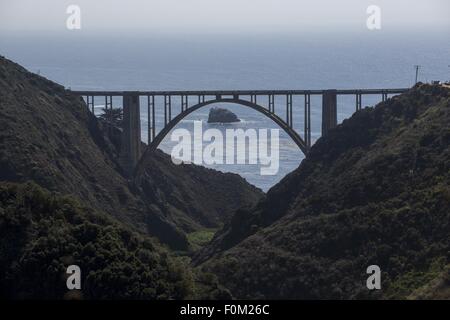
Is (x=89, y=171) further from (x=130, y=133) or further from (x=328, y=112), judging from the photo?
(x=328, y=112)

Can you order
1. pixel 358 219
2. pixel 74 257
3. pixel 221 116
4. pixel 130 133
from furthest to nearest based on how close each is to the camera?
pixel 221 116
pixel 130 133
pixel 358 219
pixel 74 257

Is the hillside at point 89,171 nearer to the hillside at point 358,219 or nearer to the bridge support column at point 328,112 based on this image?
the bridge support column at point 328,112

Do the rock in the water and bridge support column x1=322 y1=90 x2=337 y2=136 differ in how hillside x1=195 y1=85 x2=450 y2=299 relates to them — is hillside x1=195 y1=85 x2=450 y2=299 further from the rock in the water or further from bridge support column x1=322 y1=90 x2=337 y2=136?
the rock in the water

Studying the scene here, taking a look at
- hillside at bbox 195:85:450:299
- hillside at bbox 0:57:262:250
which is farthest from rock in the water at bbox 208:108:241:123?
hillside at bbox 195:85:450:299

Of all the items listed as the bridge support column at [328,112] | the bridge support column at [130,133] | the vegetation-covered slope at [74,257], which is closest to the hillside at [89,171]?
the bridge support column at [130,133]

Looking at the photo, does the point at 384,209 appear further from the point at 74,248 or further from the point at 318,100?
the point at 318,100

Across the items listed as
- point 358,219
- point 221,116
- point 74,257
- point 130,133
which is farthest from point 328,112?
point 221,116
